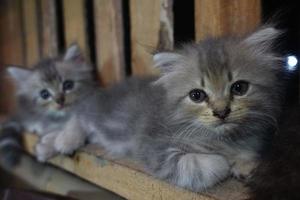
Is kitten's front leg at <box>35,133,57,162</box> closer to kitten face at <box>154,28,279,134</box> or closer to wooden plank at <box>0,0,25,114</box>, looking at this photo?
kitten face at <box>154,28,279,134</box>

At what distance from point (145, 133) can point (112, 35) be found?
0.71 m

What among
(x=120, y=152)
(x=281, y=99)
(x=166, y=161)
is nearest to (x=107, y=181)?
(x=120, y=152)

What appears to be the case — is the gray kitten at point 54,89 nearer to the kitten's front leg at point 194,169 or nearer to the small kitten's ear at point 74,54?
the small kitten's ear at point 74,54

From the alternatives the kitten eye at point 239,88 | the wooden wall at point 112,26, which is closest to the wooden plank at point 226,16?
the wooden wall at point 112,26

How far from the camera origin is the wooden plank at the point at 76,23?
7.24 ft

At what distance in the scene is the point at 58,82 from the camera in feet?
6.93

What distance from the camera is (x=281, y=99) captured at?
4.32 feet

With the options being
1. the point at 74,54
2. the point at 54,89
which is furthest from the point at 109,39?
the point at 54,89

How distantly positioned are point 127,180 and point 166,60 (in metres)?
0.40

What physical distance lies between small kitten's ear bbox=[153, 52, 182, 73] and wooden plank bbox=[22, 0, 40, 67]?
1.38 meters

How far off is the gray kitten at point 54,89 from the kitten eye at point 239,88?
35.5 inches

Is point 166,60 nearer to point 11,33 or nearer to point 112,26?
point 112,26

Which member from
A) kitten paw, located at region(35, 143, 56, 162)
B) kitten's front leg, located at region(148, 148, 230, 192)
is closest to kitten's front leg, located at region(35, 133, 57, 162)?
kitten paw, located at region(35, 143, 56, 162)

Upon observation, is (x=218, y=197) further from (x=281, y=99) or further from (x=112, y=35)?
(x=112, y=35)
